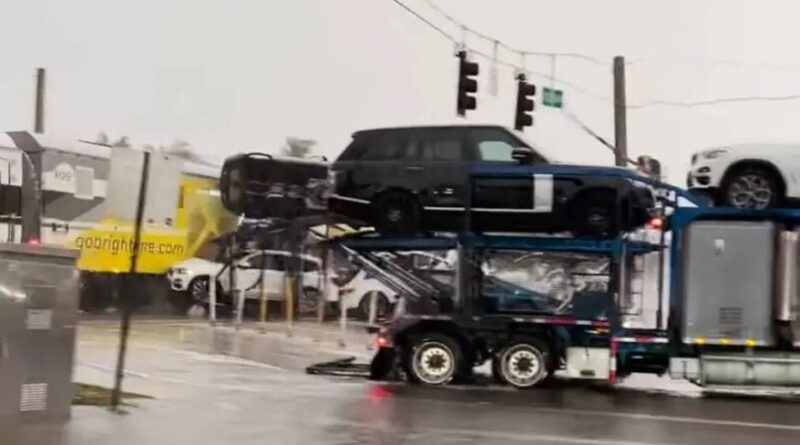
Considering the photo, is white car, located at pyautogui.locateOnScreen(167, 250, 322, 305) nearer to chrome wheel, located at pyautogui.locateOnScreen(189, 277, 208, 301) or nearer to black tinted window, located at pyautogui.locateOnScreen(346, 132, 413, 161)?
chrome wheel, located at pyautogui.locateOnScreen(189, 277, 208, 301)

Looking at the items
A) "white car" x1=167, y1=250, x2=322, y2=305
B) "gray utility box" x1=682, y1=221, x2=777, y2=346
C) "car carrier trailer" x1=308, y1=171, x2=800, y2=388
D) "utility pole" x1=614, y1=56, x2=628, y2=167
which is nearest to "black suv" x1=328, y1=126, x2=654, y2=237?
"car carrier trailer" x1=308, y1=171, x2=800, y2=388

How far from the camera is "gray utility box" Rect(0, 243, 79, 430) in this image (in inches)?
424

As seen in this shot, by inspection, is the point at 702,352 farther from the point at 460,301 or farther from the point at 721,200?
the point at 460,301

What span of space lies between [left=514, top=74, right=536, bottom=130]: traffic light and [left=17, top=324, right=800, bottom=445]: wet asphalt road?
861cm

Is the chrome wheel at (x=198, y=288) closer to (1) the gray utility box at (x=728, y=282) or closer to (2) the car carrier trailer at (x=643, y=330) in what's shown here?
(2) the car carrier trailer at (x=643, y=330)

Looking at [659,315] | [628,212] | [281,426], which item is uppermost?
[628,212]

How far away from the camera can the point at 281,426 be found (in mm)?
11625

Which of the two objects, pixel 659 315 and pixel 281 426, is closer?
pixel 281 426

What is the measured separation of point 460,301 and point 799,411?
468 centimetres

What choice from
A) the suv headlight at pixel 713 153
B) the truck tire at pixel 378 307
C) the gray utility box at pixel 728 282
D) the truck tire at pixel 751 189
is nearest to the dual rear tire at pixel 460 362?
the truck tire at pixel 378 307

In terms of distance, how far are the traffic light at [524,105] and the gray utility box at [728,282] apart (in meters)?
9.60

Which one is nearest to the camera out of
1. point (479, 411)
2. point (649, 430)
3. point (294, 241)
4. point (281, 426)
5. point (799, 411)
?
point (281, 426)

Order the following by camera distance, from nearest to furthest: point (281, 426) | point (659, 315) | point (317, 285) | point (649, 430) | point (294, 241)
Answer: point (281, 426) < point (649, 430) < point (659, 315) < point (294, 241) < point (317, 285)

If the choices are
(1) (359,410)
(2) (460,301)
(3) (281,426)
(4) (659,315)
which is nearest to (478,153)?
(2) (460,301)
